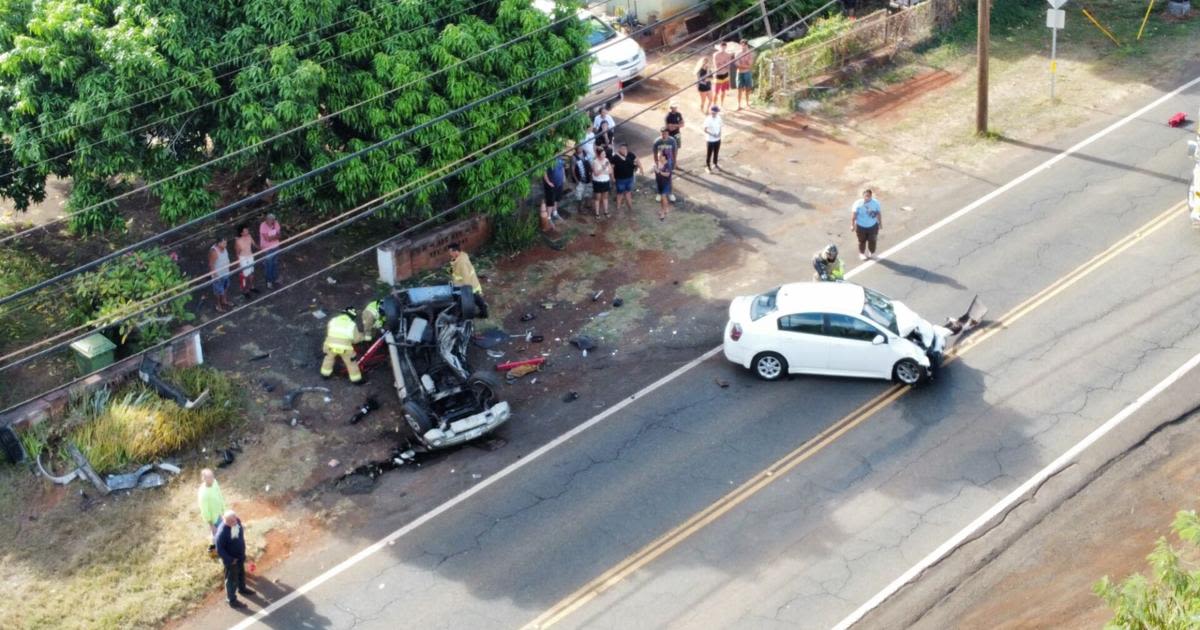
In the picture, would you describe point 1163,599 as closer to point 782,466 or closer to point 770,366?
point 782,466

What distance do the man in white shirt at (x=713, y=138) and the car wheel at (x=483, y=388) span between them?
31.5 feet

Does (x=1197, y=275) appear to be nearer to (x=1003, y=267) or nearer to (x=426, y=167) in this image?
(x=1003, y=267)

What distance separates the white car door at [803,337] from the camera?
2109 cm

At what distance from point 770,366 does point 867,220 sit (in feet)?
14.7

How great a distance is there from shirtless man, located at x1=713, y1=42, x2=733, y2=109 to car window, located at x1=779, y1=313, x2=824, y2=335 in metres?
11.2

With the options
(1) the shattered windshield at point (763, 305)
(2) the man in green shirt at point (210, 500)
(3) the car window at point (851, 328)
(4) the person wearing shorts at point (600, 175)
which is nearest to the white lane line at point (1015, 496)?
(3) the car window at point (851, 328)

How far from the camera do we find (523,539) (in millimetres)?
18469

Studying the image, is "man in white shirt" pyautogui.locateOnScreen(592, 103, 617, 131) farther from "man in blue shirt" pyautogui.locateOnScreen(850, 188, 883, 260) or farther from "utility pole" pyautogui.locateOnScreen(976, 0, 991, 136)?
"utility pole" pyautogui.locateOnScreen(976, 0, 991, 136)

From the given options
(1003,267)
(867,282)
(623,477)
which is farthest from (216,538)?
(1003,267)

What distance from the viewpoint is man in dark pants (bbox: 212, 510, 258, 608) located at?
1695 cm

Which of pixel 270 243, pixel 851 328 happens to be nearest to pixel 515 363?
pixel 270 243

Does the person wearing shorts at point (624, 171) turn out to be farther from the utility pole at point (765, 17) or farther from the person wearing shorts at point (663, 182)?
the utility pole at point (765, 17)

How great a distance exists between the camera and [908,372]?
21125mm

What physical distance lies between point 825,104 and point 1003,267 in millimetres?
8489
